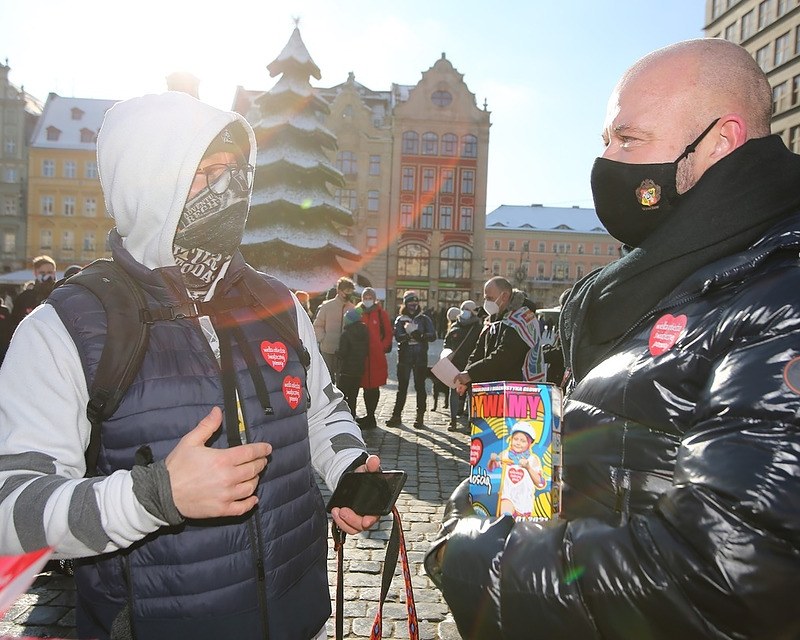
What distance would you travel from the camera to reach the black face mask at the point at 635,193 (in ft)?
5.07

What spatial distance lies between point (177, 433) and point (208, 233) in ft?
2.06

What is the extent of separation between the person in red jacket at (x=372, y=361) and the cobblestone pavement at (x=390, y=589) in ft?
5.61

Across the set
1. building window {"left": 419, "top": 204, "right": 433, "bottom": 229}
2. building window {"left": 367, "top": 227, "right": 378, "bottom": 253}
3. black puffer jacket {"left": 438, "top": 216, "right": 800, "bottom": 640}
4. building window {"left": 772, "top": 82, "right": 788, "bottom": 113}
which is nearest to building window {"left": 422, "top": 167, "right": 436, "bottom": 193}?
building window {"left": 419, "top": 204, "right": 433, "bottom": 229}

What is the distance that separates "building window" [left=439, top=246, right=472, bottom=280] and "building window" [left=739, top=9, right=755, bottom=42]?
24.2 m

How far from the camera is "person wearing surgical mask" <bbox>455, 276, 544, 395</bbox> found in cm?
645

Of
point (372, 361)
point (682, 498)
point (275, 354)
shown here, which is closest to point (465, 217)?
point (372, 361)

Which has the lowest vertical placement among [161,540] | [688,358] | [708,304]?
[161,540]

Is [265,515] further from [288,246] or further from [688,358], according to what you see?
[288,246]

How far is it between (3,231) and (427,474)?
5362 centimetres

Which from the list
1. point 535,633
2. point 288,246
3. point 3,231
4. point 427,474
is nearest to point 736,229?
point 535,633

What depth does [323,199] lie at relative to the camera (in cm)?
2008

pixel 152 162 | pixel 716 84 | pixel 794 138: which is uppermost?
pixel 794 138

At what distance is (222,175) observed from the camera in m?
1.95

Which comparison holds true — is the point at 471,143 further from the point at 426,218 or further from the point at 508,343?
the point at 508,343
